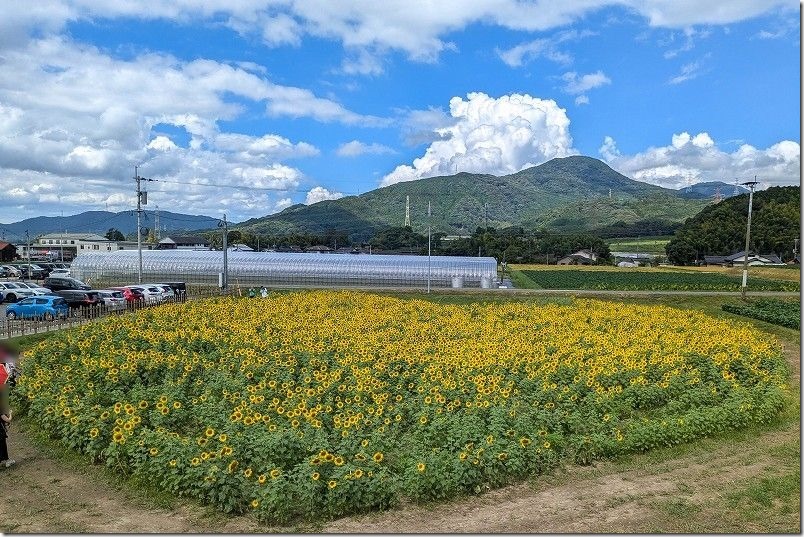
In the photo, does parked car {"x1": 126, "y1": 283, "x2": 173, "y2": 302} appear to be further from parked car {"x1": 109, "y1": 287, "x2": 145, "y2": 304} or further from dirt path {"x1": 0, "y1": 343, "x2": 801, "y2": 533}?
dirt path {"x1": 0, "y1": 343, "x2": 801, "y2": 533}

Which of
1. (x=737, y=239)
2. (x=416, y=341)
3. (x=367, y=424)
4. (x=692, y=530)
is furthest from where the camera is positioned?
(x=737, y=239)

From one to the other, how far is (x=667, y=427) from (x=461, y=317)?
12342mm

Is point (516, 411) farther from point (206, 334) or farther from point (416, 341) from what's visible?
point (206, 334)

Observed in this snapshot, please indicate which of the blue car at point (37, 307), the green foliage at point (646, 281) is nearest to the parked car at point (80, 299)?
the blue car at point (37, 307)

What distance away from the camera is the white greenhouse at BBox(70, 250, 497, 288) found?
169 ft

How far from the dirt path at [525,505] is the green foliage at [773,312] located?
22119 millimetres

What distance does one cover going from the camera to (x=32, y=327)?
25.2 meters

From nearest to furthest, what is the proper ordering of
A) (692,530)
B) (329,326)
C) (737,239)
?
(692,530)
(329,326)
(737,239)

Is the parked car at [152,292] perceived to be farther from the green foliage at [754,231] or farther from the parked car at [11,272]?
the green foliage at [754,231]

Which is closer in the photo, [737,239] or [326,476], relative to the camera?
[326,476]

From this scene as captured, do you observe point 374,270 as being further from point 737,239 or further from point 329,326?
point 737,239

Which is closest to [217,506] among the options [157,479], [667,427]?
[157,479]

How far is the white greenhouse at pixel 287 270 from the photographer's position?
51.5 m

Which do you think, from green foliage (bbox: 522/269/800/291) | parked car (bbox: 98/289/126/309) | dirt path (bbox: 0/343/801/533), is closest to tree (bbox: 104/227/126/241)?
green foliage (bbox: 522/269/800/291)
